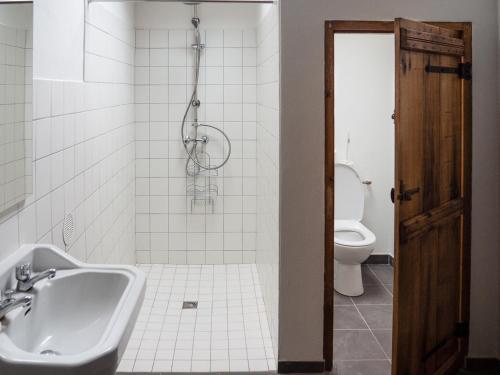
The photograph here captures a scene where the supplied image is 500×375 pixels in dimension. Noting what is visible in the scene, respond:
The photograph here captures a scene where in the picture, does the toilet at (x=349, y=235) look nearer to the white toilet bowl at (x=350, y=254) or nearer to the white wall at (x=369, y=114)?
the white toilet bowl at (x=350, y=254)

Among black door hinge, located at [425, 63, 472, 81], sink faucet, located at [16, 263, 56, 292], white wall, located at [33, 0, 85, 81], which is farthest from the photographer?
black door hinge, located at [425, 63, 472, 81]

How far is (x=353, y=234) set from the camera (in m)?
4.19

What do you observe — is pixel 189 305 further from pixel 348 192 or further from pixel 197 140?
pixel 348 192

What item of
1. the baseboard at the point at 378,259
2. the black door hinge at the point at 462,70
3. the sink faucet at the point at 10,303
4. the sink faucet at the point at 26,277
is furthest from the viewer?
the baseboard at the point at 378,259

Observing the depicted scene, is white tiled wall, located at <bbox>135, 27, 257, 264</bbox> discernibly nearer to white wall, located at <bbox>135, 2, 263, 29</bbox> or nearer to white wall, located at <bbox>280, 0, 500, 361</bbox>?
white wall, located at <bbox>135, 2, 263, 29</bbox>

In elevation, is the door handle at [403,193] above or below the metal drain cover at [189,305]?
above

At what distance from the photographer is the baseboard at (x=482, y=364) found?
2.86 m

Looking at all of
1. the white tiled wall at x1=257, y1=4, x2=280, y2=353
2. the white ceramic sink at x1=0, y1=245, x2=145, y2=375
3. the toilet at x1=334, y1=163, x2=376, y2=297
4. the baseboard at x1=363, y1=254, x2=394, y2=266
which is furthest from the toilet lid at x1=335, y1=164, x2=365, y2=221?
the white ceramic sink at x1=0, y1=245, x2=145, y2=375

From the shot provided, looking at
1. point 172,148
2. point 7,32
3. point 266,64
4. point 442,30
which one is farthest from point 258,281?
point 7,32

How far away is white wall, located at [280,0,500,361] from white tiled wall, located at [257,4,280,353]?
0.43 feet

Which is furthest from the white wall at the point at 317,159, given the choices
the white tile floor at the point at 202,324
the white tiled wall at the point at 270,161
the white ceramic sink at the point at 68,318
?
A: the white ceramic sink at the point at 68,318

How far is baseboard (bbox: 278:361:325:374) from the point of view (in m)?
2.78

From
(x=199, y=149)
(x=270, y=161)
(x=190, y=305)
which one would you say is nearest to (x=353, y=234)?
(x=270, y=161)

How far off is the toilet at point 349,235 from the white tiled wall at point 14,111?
244 centimetres
